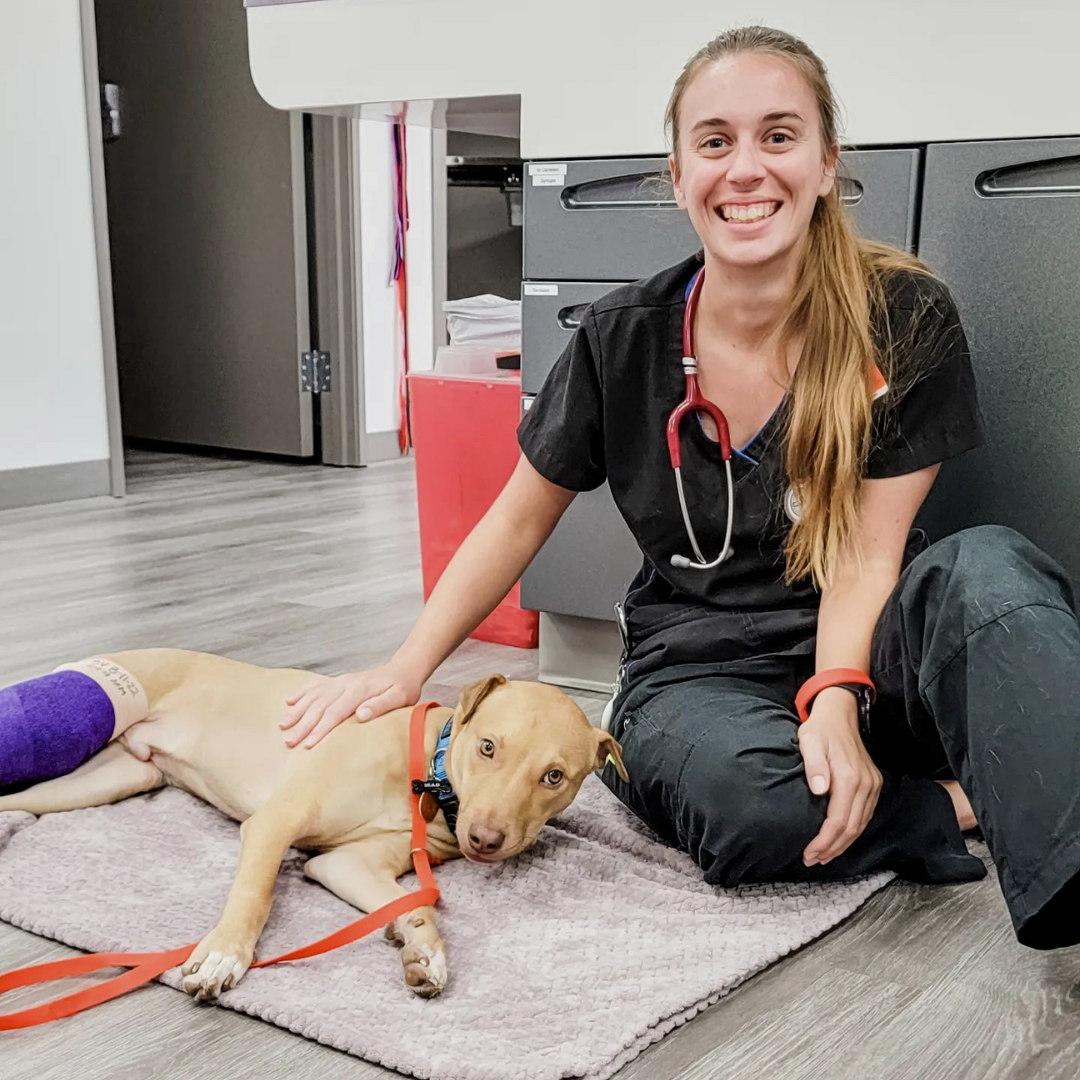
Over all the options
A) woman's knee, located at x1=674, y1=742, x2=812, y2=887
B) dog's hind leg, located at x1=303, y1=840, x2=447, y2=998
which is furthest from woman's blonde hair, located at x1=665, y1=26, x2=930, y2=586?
dog's hind leg, located at x1=303, y1=840, x2=447, y2=998

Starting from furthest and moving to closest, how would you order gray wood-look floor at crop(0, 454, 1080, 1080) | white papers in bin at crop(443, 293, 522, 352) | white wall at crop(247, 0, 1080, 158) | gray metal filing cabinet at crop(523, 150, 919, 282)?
white papers in bin at crop(443, 293, 522, 352) → gray metal filing cabinet at crop(523, 150, 919, 282) → white wall at crop(247, 0, 1080, 158) → gray wood-look floor at crop(0, 454, 1080, 1080)

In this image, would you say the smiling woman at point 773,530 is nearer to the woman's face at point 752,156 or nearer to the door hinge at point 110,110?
the woman's face at point 752,156

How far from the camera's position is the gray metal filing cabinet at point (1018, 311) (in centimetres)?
144

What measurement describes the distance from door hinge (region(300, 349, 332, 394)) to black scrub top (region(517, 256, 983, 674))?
9.44 feet

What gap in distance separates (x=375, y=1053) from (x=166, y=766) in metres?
0.60

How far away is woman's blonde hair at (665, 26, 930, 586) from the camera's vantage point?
1.25 m

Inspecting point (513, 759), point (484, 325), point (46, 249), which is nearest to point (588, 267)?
point (484, 325)

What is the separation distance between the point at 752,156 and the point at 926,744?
0.59 metres

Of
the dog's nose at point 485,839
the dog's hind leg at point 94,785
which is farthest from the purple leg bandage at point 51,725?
the dog's nose at point 485,839

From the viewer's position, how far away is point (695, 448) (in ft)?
4.42

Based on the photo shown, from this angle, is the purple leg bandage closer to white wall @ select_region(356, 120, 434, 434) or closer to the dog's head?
the dog's head

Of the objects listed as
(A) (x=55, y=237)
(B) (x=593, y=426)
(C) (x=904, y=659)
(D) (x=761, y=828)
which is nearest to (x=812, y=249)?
(B) (x=593, y=426)

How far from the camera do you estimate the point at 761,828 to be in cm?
117

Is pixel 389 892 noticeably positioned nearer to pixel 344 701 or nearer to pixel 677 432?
pixel 344 701
